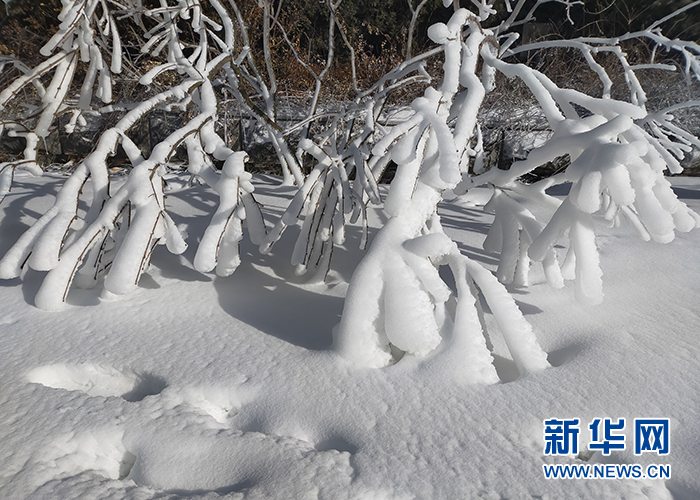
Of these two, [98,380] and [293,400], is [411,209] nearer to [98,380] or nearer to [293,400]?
[293,400]

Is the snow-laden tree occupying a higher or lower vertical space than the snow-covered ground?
higher

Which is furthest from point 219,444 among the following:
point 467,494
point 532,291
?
point 532,291

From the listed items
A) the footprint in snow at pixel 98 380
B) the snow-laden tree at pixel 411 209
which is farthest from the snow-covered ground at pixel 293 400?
the snow-laden tree at pixel 411 209

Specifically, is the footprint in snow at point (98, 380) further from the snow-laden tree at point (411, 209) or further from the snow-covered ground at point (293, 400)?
the snow-laden tree at point (411, 209)

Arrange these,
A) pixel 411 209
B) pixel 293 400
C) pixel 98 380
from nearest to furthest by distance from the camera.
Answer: pixel 293 400, pixel 98 380, pixel 411 209

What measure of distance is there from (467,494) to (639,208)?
2.76 feet

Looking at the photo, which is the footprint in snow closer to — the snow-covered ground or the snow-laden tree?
the snow-covered ground

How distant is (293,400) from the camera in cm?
126

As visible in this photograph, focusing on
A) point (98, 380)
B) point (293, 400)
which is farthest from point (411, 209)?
point (98, 380)

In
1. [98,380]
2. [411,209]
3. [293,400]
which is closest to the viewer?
[293,400]

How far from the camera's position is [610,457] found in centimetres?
110

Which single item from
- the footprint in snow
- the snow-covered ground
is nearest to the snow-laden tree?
the snow-covered ground

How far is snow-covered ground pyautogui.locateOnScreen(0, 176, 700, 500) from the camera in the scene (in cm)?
101

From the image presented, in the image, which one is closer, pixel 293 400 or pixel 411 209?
pixel 293 400
